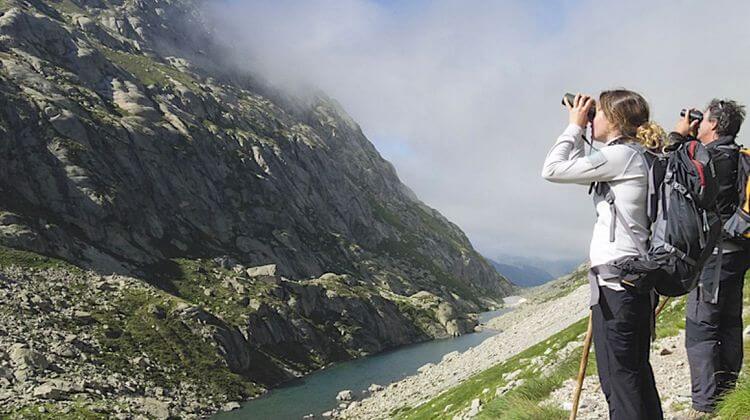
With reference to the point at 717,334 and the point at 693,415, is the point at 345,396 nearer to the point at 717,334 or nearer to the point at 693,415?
the point at 693,415

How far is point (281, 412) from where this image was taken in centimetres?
6969

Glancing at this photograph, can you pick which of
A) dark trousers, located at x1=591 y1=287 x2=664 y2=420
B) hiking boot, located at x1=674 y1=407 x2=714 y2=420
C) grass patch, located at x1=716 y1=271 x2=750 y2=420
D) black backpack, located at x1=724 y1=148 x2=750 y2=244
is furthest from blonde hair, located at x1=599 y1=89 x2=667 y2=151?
hiking boot, located at x1=674 y1=407 x2=714 y2=420

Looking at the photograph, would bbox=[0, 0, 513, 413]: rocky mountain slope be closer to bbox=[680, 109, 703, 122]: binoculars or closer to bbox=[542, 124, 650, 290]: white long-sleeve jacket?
bbox=[542, 124, 650, 290]: white long-sleeve jacket

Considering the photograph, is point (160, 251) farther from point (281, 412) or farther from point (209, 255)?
point (281, 412)

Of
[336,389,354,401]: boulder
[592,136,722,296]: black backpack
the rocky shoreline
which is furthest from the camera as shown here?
[336,389,354,401]: boulder

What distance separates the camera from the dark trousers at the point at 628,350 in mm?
5402

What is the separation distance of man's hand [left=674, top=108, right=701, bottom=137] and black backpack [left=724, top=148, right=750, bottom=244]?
2.74 feet

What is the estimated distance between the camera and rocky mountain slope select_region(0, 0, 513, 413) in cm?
8312

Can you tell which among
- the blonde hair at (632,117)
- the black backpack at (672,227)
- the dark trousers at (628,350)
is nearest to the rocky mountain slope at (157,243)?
the dark trousers at (628,350)

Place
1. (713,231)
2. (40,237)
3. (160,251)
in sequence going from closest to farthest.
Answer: (713,231), (40,237), (160,251)

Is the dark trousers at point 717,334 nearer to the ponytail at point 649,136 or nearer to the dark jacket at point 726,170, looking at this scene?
the dark jacket at point 726,170

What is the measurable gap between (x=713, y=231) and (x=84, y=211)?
13204cm

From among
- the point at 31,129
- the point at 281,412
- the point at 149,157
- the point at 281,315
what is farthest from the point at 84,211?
the point at 281,412

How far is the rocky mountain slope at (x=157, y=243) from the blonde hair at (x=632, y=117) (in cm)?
6517
